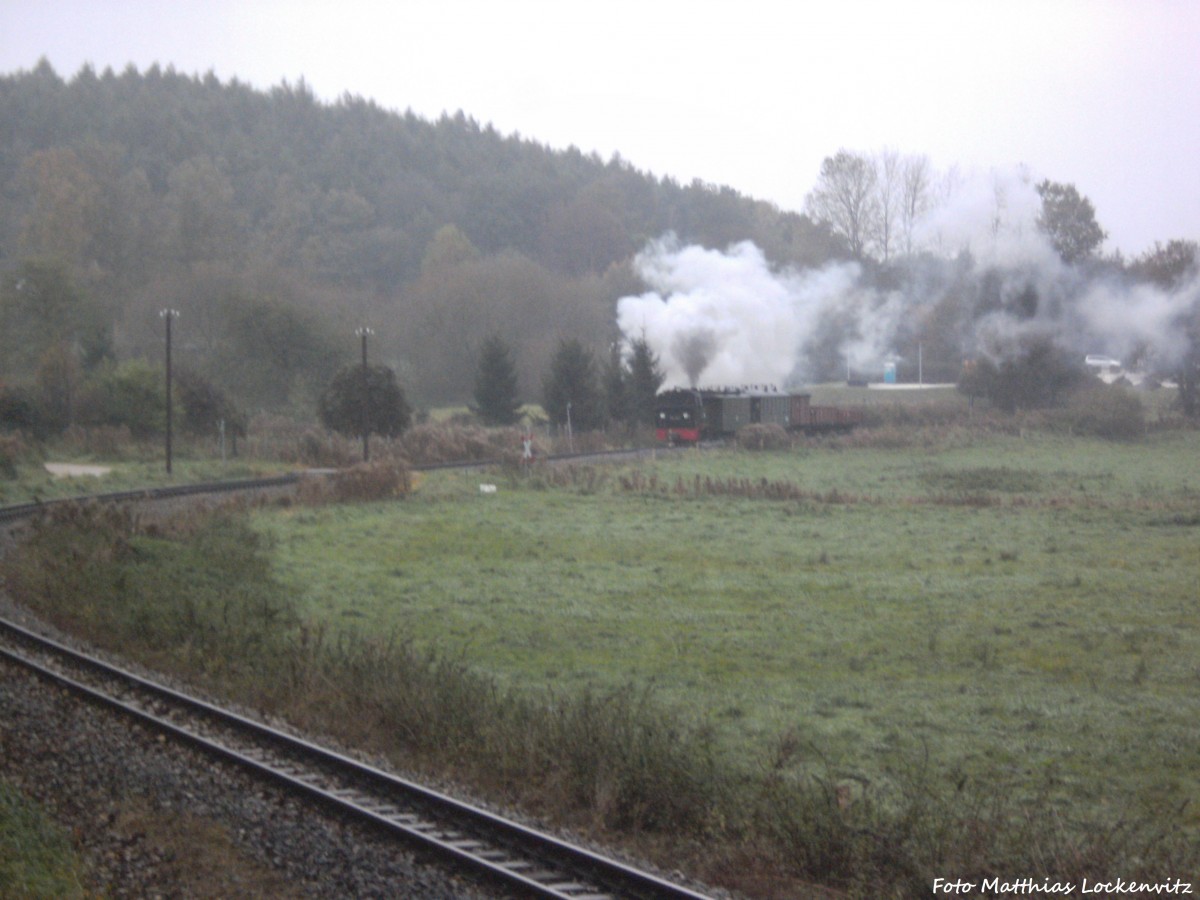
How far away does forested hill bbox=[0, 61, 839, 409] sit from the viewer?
68.7m

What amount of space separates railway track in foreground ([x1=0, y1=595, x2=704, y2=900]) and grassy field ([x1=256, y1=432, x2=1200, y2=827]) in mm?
2094

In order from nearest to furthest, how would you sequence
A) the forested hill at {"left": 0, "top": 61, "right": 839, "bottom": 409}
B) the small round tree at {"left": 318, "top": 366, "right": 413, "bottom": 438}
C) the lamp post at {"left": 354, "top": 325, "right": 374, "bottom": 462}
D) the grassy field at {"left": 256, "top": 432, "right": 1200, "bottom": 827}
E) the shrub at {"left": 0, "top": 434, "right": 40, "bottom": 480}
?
the grassy field at {"left": 256, "top": 432, "right": 1200, "bottom": 827} → the shrub at {"left": 0, "top": 434, "right": 40, "bottom": 480} → the lamp post at {"left": 354, "top": 325, "right": 374, "bottom": 462} → the small round tree at {"left": 318, "top": 366, "right": 413, "bottom": 438} → the forested hill at {"left": 0, "top": 61, "right": 839, "bottom": 409}

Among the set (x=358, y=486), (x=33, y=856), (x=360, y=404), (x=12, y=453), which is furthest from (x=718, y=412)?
(x=33, y=856)

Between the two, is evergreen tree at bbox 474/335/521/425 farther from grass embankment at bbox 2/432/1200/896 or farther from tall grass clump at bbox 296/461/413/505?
grass embankment at bbox 2/432/1200/896

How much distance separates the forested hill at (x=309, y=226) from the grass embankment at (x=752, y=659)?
125 feet

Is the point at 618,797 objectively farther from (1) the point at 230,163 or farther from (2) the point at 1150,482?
(1) the point at 230,163

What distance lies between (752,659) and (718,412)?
37.4 m

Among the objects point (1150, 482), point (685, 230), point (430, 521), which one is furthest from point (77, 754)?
point (685, 230)

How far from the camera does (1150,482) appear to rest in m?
35.1

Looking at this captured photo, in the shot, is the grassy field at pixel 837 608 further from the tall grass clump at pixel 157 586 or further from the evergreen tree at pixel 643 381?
the evergreen tree at pixel 643 381

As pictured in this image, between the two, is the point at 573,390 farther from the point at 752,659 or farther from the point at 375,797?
the point at 375,797

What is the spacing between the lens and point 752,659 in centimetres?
1431

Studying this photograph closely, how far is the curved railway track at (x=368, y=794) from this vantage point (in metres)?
6.95

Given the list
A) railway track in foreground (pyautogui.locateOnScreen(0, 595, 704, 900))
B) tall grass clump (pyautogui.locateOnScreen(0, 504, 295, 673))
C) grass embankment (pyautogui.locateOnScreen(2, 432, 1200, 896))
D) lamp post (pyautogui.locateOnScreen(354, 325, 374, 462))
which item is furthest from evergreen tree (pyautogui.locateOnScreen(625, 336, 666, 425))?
railway track in foreground (pyautogui.locateOnScreen(0, 595, 704, 900))
